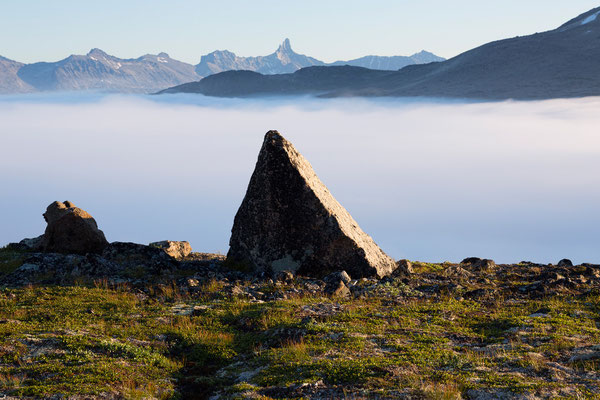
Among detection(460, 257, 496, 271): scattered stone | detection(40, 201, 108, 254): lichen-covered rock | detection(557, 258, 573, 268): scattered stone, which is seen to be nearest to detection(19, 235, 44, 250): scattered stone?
detection(40, 201, 108, 254): lichen-covered rock

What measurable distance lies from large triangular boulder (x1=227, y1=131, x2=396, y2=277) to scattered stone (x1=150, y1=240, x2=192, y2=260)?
24.5 feet

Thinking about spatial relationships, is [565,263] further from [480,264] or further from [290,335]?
[290,335]

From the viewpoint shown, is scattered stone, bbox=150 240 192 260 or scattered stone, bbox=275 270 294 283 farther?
scattered stone, bbox=150 240 192 260

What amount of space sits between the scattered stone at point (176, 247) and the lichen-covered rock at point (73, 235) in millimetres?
3759

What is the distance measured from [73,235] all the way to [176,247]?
6.43 metres

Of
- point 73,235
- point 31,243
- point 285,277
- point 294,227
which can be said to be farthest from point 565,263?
point 31,243

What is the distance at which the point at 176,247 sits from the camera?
3494cm

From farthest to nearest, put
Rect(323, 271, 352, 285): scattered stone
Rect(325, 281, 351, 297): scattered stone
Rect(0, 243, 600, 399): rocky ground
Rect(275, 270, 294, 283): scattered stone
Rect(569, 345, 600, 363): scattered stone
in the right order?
1. Rect(275, 270, 294, 283): scattered stone
2. Rect(323, 271, 352, 285): scattered stone
3. Rect(325, 281, 351, 297): scattered stone
4. Rect(569, 345, 600, 363): scattered stone
5. Rect(0, 243, 600, 399): rocky ground

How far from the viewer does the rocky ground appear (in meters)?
12.2

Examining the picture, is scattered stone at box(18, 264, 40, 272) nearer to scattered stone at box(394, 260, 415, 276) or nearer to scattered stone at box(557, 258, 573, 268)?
scattered stone at box(394, 260, 415, 276)

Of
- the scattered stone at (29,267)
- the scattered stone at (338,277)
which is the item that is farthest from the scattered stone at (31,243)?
the scattered stone at (338,277)

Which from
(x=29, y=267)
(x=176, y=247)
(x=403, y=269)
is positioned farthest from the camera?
(x=176, y=247)

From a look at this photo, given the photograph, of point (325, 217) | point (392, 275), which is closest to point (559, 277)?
point (392, 275)

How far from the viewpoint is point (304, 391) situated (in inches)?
465
